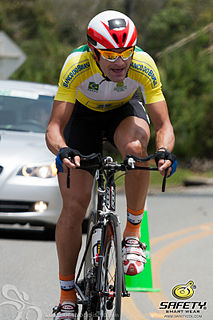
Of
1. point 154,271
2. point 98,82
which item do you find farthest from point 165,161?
point 154,271

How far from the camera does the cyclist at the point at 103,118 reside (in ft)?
14.9

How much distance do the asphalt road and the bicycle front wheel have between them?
3.82ft

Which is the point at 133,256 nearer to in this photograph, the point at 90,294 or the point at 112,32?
the point at 90,294

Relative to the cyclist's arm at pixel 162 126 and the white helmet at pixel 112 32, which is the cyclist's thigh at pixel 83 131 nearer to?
the cyclist's arm at pixel 162 126

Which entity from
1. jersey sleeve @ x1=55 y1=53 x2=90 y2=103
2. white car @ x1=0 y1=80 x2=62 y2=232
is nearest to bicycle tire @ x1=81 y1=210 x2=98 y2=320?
jersey sleeve @ x1=55 y1=53 x2=90 y2=103

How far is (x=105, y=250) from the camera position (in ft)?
14.8

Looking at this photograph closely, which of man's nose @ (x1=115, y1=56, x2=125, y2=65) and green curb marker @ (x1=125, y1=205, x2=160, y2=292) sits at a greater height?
man's nose @ (x1=115, y1=56, x2=125, y2=65)

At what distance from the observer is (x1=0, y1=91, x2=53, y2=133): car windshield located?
9.64 meters

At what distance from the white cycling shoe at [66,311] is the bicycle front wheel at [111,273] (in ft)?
1.73

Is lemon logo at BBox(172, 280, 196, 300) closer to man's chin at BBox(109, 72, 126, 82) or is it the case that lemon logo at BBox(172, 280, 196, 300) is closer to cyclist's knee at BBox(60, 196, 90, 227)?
cyclist's knee at BBox(60, 196, 90, 227)

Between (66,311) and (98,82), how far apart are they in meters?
1.53

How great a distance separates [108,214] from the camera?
4.48 m

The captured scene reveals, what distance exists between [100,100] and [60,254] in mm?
1087

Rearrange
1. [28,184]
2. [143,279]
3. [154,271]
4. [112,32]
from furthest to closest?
[28,184] < [154,271] < [143,279] < [112,32]
